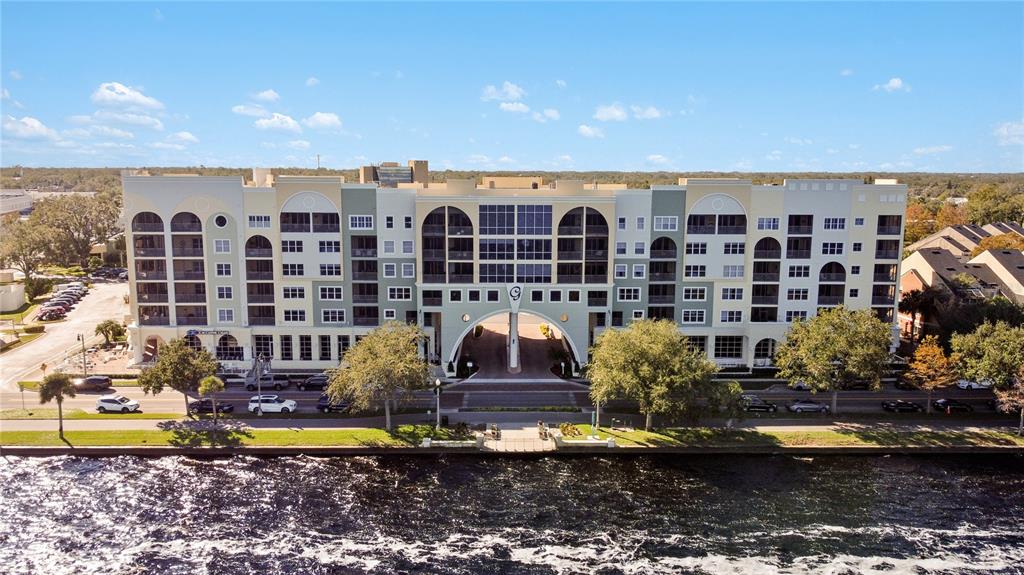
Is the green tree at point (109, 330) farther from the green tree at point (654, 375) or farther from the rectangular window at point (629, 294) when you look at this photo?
the rectangular window at point (629, 294)

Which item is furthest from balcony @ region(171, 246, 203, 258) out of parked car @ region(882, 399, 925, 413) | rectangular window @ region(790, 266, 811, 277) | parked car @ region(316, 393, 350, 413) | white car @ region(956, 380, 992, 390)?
white car @ region(956, 380, 992, 390)

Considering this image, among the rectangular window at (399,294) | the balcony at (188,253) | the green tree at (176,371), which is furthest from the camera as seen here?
the rectangular window at (399,294)

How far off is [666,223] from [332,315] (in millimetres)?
43131

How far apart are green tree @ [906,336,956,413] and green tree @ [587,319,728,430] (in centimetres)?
2247

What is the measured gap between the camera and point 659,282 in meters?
89.6


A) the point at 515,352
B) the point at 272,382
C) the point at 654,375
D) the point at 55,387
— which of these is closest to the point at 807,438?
the point at 654,375

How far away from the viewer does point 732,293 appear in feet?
296

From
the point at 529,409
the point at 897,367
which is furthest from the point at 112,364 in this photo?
the point at 897,367

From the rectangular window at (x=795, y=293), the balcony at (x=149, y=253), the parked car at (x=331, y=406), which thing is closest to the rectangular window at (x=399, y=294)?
the parked car at (x=331, y=406)

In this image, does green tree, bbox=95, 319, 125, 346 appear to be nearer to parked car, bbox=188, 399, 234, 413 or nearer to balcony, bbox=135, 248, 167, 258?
balcony, bbox=135, 248, 167, 258

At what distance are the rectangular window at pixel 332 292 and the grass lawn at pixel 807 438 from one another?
35.8 meters

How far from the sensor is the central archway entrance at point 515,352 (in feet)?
289

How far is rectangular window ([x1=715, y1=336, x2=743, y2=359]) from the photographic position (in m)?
91.2

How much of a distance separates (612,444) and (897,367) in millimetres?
45503
